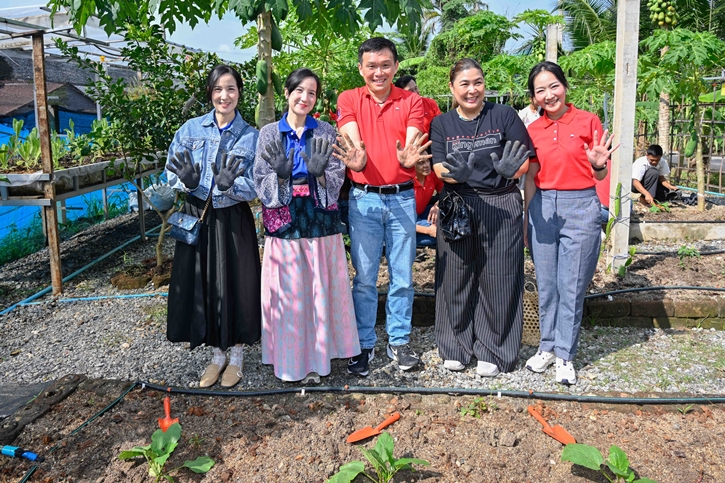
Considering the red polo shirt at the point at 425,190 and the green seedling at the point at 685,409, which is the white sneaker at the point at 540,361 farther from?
the red polo shirt at the point at 425,190

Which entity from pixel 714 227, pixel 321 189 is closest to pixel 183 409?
pixel 321 189

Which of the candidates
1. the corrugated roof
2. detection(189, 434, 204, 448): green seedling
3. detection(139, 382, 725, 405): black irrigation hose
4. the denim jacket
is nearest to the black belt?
the denim jacket

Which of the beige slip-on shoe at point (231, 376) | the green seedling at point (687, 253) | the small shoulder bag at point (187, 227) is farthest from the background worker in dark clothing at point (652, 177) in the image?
the small shoulder bag at point (187, 227)

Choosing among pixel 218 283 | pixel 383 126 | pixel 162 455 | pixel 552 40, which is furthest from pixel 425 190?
pixel 552 40

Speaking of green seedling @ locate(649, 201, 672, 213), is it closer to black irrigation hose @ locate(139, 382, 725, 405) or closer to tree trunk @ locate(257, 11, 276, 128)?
black irrigation hose @ locate(139, 382, 725, 405)

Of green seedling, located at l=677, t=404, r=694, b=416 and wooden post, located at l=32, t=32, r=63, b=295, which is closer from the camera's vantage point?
green seedling, located at l=677, t=404, r=694, b=416

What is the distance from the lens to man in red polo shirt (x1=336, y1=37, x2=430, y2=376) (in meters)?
3.28

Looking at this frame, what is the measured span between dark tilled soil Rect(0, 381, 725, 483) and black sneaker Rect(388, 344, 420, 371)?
0.33 metres

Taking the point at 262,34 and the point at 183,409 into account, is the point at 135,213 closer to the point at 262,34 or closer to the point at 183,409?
the point at 262,34

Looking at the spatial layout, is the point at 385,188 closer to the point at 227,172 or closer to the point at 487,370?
the point at 227,172

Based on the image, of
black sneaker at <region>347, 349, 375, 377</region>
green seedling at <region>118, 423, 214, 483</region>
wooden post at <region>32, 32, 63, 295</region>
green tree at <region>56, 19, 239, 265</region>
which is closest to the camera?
green seedling at <region>118, 423, 214, 483</region>

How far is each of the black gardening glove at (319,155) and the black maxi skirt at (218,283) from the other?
0.52 metres

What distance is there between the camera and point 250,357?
3885 mm

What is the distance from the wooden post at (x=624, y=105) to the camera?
4512 millimetres
